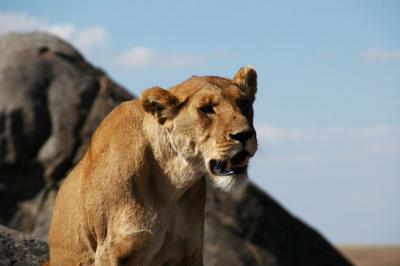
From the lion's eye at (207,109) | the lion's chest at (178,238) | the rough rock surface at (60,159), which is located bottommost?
the lion's chest at (178,238)

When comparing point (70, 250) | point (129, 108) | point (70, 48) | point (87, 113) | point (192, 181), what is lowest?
point (70, 250)

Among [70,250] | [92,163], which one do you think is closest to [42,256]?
[70,250]

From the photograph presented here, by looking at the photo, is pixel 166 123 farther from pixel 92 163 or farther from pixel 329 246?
pixel 329 246

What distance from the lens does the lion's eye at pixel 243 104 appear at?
671cm

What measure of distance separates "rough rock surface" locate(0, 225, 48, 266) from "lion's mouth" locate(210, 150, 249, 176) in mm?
3241

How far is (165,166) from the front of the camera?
6855mm

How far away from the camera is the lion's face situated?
21.1 feet

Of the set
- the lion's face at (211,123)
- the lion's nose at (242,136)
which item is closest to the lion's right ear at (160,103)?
the lion's face at (211,123)

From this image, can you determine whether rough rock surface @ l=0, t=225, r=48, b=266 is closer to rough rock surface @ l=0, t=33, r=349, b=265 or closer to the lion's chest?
the lion's chest

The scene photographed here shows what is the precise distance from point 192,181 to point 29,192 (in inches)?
392

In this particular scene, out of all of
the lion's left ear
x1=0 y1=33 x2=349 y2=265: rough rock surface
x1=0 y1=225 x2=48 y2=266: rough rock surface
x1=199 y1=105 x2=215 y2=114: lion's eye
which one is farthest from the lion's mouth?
x1=0 y1=33 x2=349 y2=265: rough rock surface

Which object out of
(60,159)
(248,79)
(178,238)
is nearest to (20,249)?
(178,238)

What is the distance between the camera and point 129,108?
7.16m

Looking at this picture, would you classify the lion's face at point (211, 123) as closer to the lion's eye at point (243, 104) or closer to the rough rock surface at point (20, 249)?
the lion's eye at point (243, 104)
